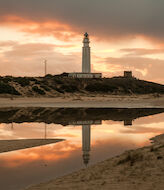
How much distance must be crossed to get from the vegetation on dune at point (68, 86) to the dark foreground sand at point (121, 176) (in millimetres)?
55762

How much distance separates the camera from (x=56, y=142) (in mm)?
17672

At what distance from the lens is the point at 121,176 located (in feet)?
31.0

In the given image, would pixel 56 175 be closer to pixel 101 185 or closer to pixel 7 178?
pixel 7 178

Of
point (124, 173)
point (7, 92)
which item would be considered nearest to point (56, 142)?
point (124, 173)

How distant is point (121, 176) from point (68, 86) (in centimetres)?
7120

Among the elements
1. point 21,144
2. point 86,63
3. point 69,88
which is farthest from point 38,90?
point 21,144

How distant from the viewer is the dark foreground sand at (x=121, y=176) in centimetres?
852

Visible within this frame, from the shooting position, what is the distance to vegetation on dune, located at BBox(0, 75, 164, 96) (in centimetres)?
6994

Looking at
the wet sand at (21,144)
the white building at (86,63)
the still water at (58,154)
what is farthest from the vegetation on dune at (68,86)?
the wet sand at (21,144)

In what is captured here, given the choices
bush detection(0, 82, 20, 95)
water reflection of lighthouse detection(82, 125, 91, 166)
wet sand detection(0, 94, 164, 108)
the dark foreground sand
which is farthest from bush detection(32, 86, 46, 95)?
the dark foreground sand

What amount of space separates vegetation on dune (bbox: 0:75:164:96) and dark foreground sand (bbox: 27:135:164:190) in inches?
2195

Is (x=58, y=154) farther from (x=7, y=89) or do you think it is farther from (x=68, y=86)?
(x=68, y=86)

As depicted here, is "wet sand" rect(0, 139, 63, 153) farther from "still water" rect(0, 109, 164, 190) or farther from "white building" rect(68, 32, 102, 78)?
"white building" rect(68, 32, 102, 78)

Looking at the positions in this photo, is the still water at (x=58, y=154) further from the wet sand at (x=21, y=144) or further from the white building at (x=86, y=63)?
the white building at (x=86, y=63)
